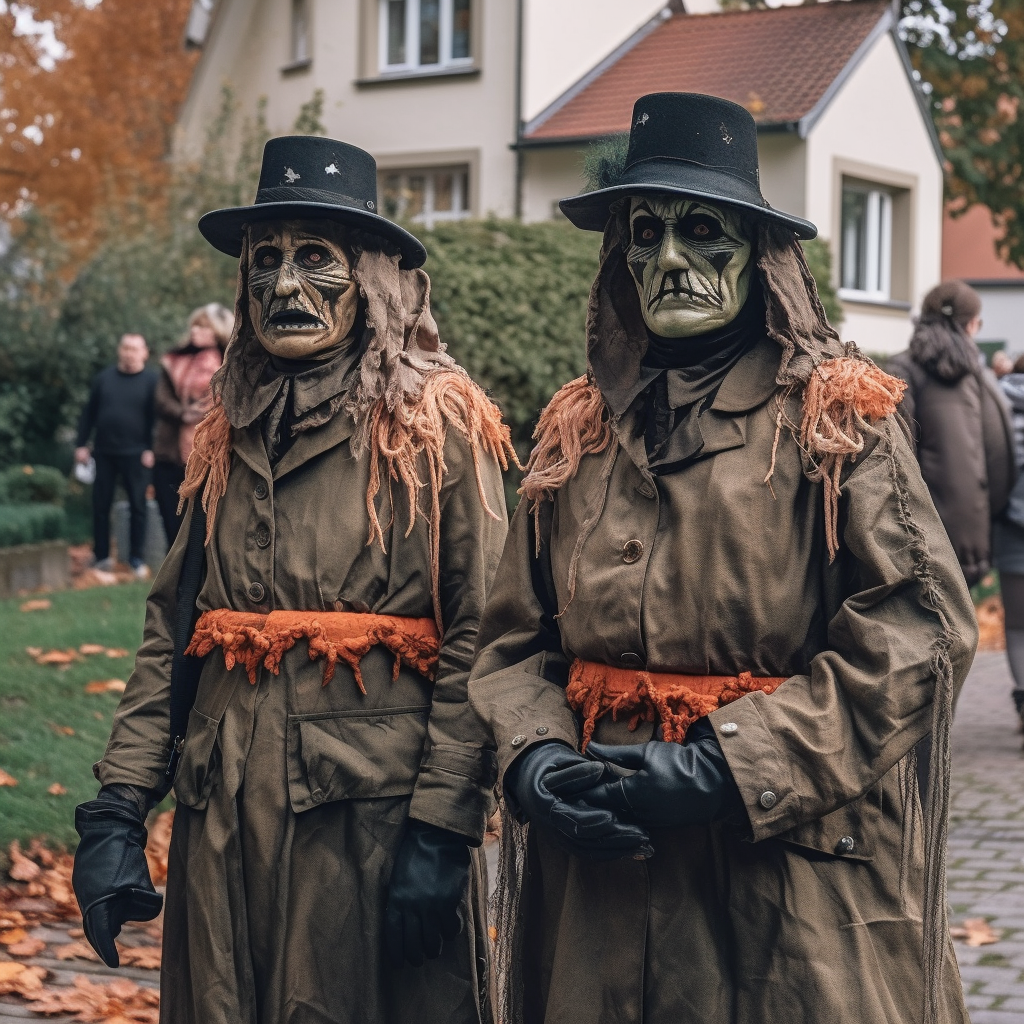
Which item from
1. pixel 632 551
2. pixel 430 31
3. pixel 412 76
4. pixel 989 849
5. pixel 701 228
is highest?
pixel 430 31

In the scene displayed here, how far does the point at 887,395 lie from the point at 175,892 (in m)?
1.84

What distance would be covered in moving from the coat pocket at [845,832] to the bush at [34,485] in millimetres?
13829

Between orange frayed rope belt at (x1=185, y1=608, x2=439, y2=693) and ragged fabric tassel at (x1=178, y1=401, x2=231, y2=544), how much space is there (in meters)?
0.28

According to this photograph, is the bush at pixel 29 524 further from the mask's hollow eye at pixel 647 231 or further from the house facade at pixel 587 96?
the mask's hollow eye at pixel 647 231

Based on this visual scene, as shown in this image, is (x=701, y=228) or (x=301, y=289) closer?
Result: (x=701, y=228)

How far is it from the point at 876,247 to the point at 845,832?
21.9 m

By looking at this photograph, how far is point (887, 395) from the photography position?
9.68 feet

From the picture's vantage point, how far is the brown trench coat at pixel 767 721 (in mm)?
2791

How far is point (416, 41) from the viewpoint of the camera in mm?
23359

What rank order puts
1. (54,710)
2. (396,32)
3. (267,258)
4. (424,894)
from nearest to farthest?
(424,894), (267,258), (54,710), (396,32)

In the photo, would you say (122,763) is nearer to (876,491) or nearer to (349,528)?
(349,528)

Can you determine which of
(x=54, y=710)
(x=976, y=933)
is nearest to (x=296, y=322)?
(x=976, y=933)

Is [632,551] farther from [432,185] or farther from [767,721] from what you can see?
[432,185]

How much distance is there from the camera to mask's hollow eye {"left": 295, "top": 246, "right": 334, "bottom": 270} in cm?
378
